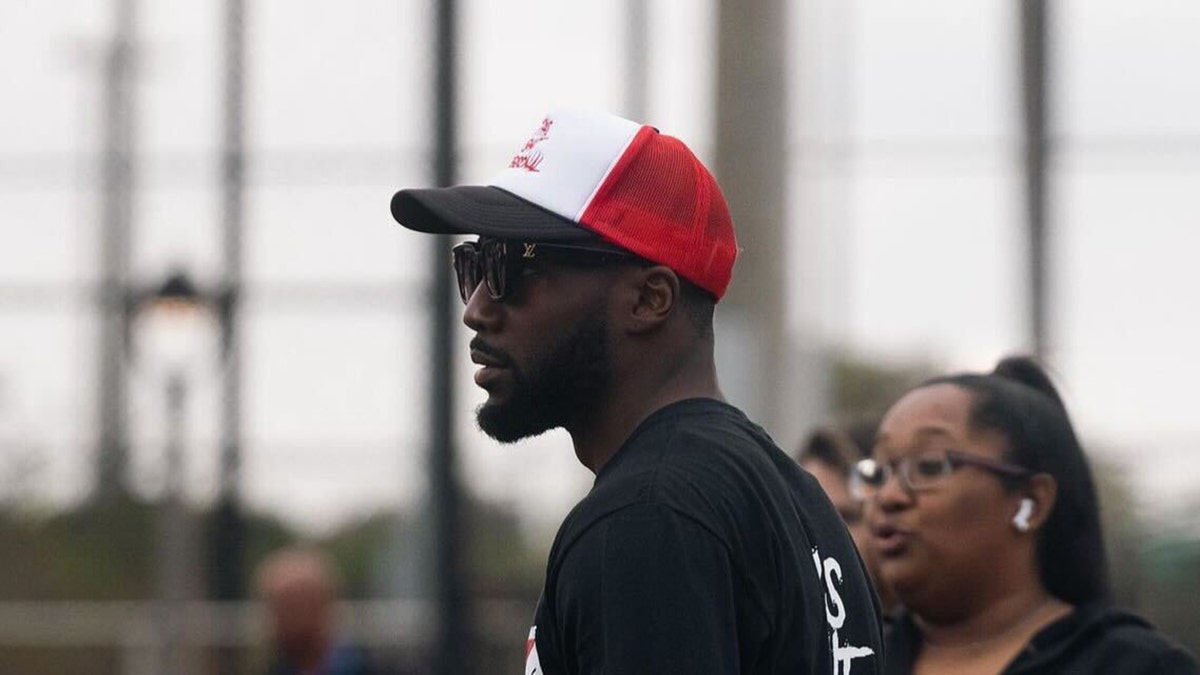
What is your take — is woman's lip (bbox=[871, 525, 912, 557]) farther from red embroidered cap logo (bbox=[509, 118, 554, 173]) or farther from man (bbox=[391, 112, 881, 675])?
red embroidered cap logo (bbox=[509, 118, 554, 173])

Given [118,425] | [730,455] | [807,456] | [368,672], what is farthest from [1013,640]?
[118,425]

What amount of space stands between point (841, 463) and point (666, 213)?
7.57 feet

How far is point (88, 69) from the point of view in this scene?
2184 cm

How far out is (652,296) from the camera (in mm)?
2705

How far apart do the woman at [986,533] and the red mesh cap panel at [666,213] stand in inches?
51.1

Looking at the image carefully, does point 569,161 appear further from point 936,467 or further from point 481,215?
point 936,467

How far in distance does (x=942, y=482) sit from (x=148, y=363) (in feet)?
33.5

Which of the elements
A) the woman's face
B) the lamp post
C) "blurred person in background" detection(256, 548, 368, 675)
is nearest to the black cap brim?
the woman's face

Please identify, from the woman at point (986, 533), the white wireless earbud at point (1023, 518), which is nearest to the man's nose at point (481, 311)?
the woman at point (986, 533)

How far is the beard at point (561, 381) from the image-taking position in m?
2.68

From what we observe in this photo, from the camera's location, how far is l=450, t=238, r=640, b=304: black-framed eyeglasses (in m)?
2.68

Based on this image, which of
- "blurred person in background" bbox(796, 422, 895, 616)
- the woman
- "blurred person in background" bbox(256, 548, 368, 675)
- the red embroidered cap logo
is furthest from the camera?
"blurred person in background" bbox(256, 548, 368, 675)

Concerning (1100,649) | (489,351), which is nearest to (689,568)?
(489,351)

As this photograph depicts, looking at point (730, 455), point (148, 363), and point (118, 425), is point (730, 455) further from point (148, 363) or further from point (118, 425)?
point (118, 425)
